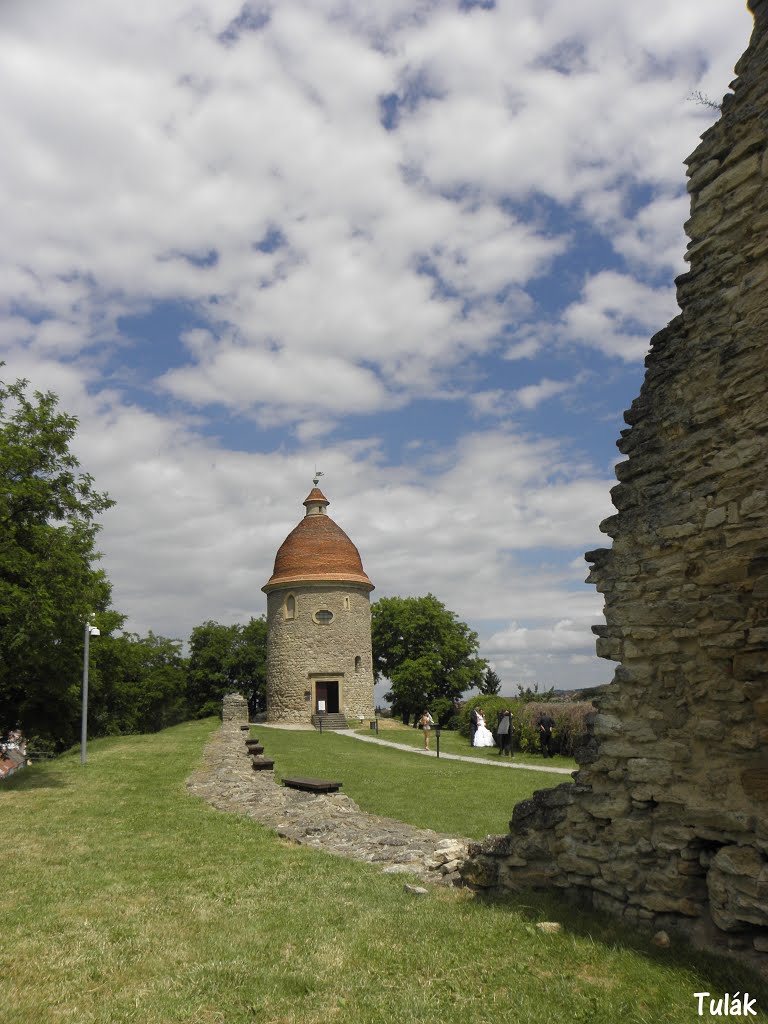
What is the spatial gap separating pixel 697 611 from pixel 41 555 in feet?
49.3

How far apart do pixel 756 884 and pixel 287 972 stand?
3.16 metres

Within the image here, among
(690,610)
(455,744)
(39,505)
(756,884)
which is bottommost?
(455,744)

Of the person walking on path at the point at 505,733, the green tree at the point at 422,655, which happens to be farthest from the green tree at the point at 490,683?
the person walking on path at the point at 505,733

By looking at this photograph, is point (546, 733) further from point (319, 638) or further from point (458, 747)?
point (319, 638)

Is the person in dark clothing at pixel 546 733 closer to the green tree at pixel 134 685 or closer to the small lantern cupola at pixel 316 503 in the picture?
the green tree at pixel 134 685

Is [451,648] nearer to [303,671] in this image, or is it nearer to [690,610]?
[303,671]

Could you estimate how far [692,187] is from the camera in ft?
19.8

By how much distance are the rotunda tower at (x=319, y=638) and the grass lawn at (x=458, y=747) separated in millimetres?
3737

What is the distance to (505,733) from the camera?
2406 cm

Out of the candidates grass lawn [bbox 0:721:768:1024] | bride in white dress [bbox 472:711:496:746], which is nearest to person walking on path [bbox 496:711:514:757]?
bride in white dress [bbox 472:711:496:746]

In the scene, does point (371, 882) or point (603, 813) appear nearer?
point (603, 813)

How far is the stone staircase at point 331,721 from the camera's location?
3912cm

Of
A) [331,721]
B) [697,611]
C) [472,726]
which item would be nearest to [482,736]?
[472,726]

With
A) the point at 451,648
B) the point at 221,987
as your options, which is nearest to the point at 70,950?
the point at 221,987
